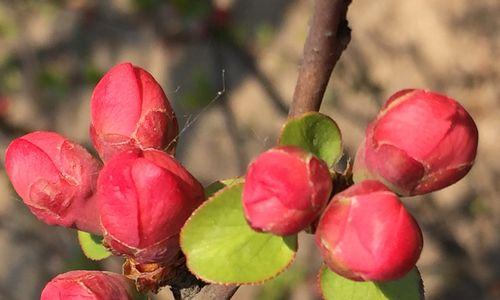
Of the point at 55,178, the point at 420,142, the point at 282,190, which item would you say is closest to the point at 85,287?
the point at 55,178

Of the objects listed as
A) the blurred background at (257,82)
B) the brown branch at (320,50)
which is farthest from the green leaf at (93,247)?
the blurred background at (257,82)

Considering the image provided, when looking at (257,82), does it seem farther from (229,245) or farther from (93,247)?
(229,245)

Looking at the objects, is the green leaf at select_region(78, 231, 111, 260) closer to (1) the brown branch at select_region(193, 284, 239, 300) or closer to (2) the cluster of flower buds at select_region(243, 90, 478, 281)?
(1) the brown branch at select_region(193, 284, 239, 300)

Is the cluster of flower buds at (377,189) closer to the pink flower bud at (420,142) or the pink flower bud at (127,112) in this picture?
the pink flower bud at (420,142)

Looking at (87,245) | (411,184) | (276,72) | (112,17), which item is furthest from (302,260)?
(411,184)

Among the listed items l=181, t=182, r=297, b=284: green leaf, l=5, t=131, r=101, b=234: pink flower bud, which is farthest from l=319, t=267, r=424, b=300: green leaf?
l=5, t=131, r=101, b=234: pink flower bud

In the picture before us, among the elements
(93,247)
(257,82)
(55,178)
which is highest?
(55,178)

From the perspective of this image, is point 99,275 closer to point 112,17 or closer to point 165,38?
point 165,38
